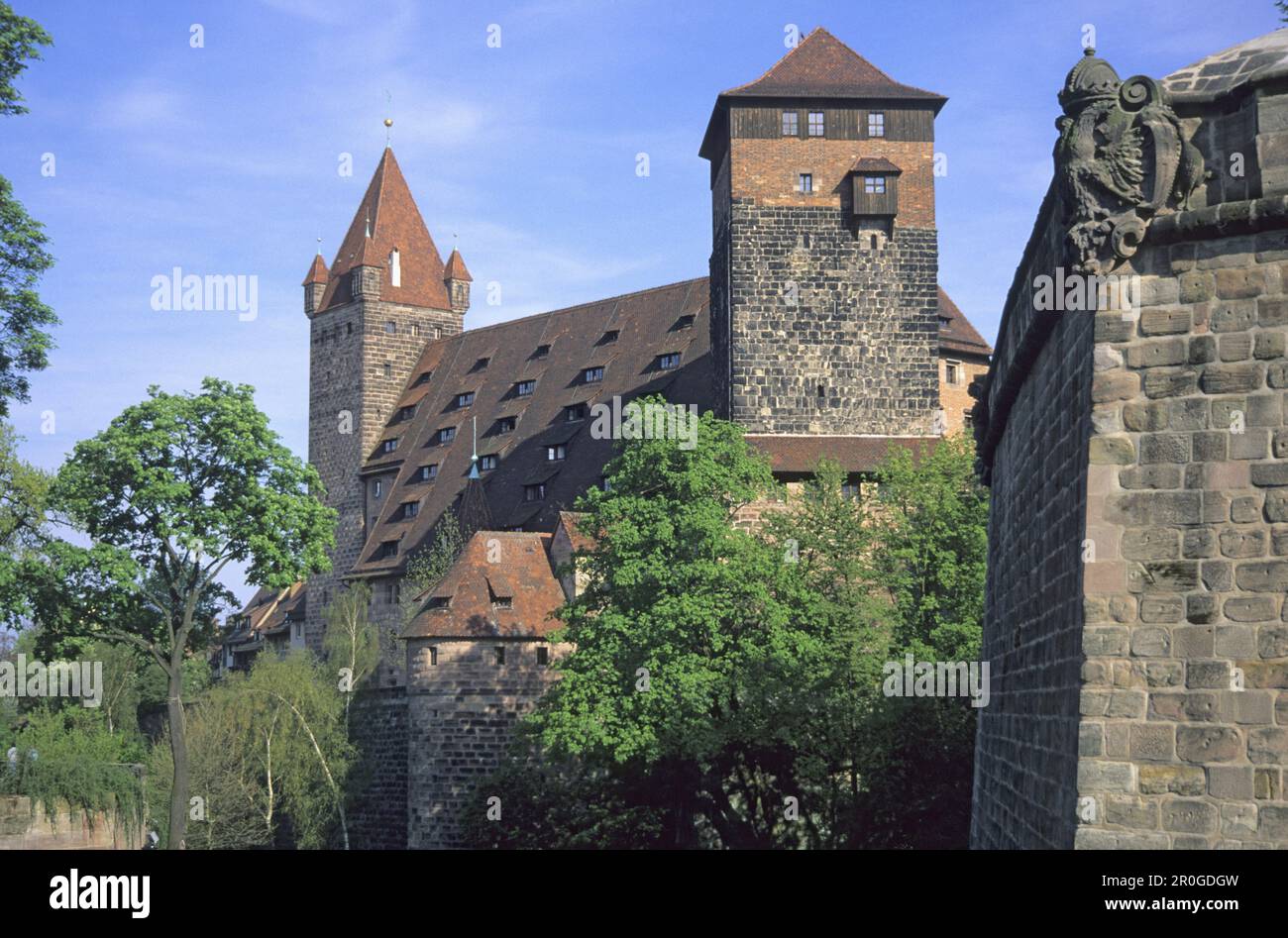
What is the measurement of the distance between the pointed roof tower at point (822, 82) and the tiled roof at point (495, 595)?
11866 mm

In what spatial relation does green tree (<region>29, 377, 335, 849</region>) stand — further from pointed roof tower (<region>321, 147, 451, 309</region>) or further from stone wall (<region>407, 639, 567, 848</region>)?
pointed roof tower (<region>321, 147, 451, 309</region>)

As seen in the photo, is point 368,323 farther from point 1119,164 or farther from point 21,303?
point 1119,164

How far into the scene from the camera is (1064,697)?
27.3 feet

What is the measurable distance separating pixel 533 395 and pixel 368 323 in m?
11.6

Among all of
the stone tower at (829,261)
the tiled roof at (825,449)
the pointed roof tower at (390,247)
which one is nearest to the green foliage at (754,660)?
the tiled roof at (825,449)

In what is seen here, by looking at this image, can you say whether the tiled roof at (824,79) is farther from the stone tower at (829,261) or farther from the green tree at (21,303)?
the green tree at (21,303)

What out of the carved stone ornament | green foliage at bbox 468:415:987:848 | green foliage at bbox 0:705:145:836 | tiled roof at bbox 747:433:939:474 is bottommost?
green foliage at bbox 0:705:145:836

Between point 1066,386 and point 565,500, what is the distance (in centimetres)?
4361

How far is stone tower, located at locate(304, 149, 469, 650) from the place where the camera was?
66.4 m

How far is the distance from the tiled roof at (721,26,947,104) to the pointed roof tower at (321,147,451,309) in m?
30.0

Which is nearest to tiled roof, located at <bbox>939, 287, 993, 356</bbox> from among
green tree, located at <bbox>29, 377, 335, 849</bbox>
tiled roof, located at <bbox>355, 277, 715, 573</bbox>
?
tiled roof, located at <bbox>355, 277, 715, 573</bbox>

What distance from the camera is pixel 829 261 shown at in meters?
40.9

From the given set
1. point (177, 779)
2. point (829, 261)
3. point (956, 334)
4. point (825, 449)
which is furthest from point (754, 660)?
point (956, 334)
